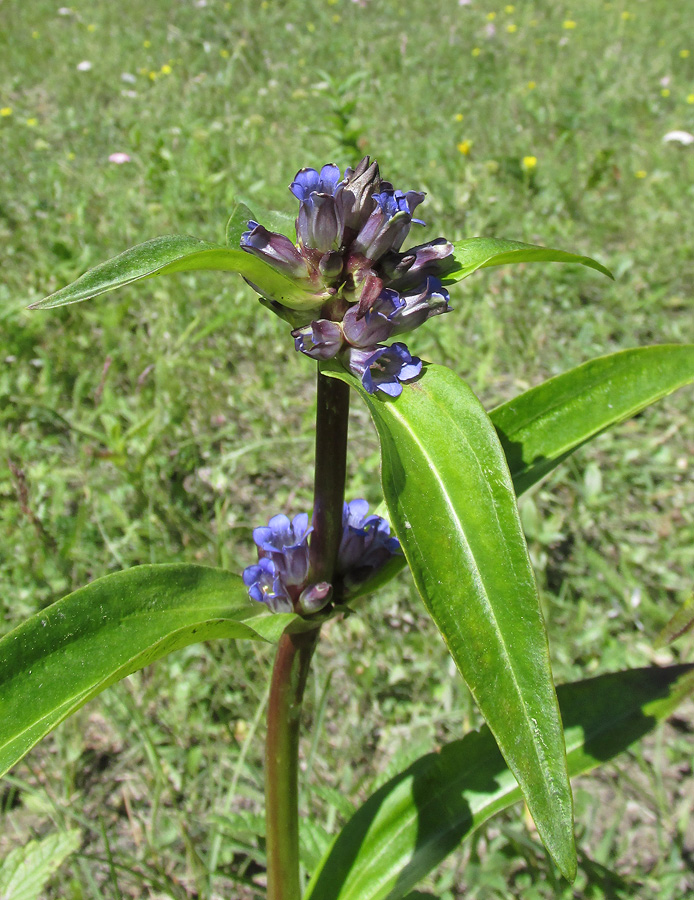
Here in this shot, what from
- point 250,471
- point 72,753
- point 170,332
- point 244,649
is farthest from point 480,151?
point 72,753

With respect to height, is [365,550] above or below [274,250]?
below

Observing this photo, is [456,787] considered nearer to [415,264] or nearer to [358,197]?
[415,264]

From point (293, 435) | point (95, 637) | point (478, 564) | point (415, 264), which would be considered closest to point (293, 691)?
point (95, 637)

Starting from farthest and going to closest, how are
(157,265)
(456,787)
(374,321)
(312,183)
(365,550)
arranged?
(456,787) < (365,550) < (312,183) < (374,321) < (157,265)

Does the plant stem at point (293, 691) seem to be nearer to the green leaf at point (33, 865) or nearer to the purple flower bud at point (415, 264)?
the purple flower bud at point (415, 264)

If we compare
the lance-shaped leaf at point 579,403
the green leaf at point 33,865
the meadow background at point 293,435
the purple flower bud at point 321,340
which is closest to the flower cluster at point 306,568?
the lance-shaped leaf at point 579,403

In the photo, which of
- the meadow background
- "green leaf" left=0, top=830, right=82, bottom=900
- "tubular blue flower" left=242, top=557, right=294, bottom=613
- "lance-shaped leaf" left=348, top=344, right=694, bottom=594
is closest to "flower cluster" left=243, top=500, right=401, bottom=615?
→ "tubular blue flower" left=242, top=557, right=294, bottom=613
